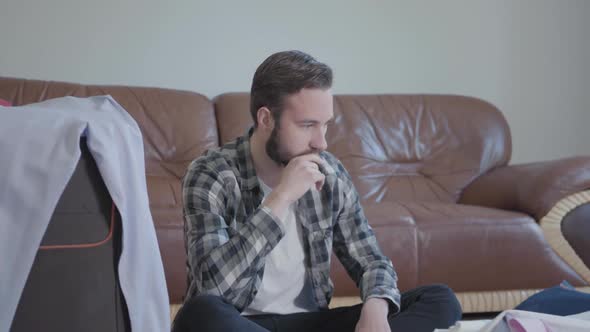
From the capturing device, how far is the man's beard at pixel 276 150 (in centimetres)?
160

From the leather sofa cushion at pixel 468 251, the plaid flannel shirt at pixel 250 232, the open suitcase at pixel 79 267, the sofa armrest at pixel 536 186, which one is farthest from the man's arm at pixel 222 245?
the sofa armrest at pixel 536 186

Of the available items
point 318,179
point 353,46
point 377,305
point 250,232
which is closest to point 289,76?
point 318,179

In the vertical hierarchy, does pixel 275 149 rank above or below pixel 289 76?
below

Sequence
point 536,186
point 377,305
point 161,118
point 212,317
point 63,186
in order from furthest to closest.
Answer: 1. point 161,118
2. point 536,186
3. point 377,305
4. point 212,317
5. point 63,186

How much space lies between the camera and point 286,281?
1.57 metres

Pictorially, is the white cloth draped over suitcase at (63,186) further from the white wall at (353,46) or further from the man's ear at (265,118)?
the white wall at (353,46)

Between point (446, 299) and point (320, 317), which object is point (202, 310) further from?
point (446, 299)

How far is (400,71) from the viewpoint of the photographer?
3697mm

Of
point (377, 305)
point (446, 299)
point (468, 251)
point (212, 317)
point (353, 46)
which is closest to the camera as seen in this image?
point (212, 317)

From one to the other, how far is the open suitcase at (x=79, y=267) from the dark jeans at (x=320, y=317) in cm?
42

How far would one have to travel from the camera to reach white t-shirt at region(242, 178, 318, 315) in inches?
61.1

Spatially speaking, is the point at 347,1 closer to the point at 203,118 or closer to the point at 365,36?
the point at 365,36

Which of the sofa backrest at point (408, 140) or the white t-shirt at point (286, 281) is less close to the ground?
the white t-shirt at point (286, 281)

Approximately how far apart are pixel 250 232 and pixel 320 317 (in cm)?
29
